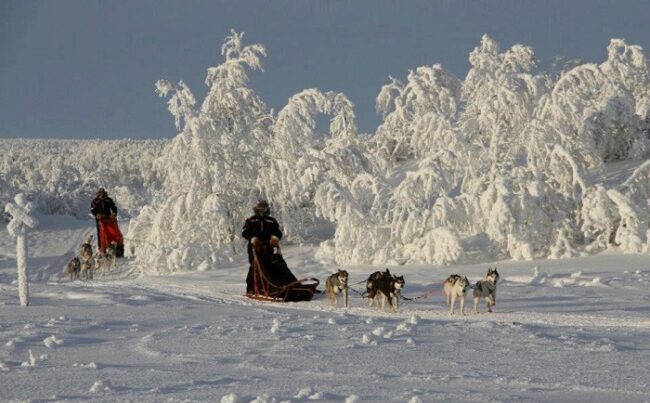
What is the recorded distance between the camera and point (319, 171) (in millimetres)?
19047

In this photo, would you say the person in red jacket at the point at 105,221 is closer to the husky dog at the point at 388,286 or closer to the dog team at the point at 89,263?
the dog team at the point at 89,263

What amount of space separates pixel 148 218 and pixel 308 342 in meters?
13.5

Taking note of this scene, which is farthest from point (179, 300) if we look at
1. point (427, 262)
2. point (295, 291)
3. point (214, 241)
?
point (214, 241)

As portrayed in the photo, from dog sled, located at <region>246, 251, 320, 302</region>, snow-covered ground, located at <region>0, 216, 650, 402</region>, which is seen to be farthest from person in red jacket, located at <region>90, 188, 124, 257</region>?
dog sled, located at <region>246, 251, 320, 302</region>

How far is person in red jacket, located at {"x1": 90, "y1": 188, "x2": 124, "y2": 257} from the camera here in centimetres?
2056

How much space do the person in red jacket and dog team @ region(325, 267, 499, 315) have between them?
1158 centimetres

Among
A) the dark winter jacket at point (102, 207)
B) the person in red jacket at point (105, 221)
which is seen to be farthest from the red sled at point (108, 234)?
the dark winter jacket at point (102, 207)

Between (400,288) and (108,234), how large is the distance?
1289 cm

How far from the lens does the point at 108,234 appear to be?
20.9 meters

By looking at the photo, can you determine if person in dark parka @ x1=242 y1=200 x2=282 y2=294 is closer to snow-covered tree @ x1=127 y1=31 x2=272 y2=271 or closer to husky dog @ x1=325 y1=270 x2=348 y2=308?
husky dog @ x1=325 y1=270 x2=348 y2=308

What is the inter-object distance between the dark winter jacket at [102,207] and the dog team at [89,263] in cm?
134

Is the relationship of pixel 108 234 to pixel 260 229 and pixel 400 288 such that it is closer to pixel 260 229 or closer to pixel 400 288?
pixel 260 229

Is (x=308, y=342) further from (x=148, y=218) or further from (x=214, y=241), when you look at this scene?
(x=148, y=218)

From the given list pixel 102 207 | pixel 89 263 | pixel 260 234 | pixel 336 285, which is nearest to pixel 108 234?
pixel 102 207
